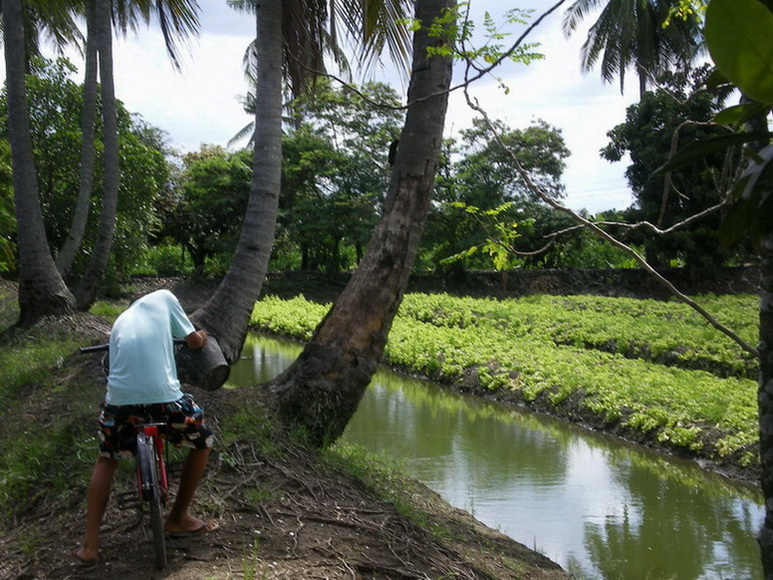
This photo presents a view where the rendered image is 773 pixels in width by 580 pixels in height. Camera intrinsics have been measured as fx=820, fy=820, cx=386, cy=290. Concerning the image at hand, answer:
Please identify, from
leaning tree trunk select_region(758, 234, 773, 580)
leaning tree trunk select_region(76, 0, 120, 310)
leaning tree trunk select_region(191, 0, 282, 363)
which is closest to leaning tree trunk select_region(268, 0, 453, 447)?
leaning tree trunk select_region(191, 0, 282, 363)

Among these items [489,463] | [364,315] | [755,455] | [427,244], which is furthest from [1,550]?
[427,244]

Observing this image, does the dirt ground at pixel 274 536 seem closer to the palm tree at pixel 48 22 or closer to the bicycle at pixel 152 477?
the bicycle at pixel 152 477

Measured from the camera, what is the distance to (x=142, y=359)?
12.7ft

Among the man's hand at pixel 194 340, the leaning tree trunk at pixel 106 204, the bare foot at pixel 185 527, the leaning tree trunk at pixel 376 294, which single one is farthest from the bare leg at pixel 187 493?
the leaning tree trunk at pixel 106 204

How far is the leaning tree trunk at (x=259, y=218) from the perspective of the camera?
7.28 metres

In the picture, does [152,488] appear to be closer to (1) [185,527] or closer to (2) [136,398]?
(2) [136,398]

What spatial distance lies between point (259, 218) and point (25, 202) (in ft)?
16.8

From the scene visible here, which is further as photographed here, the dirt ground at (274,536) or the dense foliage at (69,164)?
the dense foliage at (69,164)

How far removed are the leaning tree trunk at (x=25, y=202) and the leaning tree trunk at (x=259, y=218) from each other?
4.50 metres

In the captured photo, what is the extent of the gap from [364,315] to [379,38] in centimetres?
374

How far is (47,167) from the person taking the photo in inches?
797

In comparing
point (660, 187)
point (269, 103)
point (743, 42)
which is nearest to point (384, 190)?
point (660, 187)

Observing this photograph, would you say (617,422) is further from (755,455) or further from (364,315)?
(364,315)

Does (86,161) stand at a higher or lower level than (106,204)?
higher
